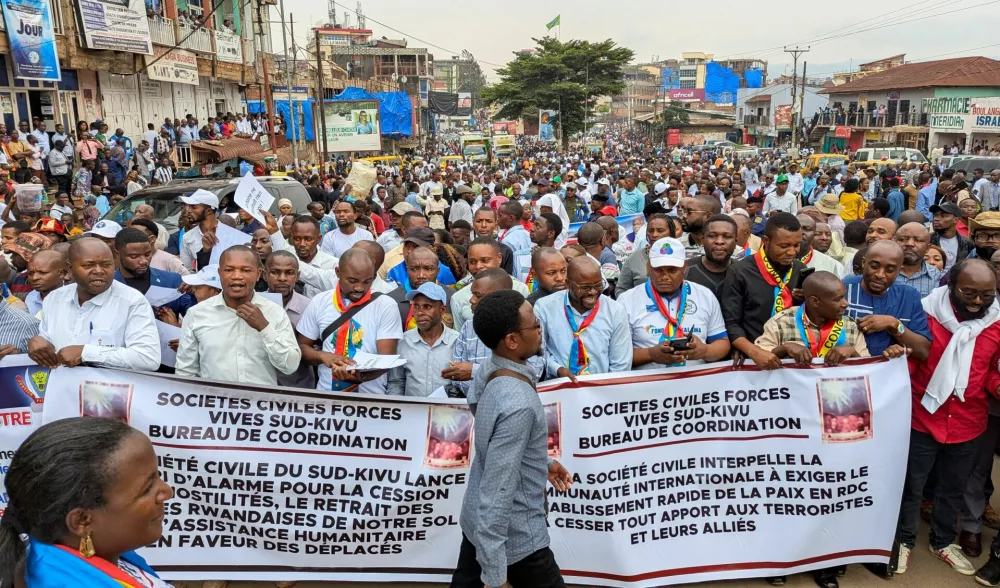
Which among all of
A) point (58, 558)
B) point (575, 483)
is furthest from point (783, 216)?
point (58, 558)

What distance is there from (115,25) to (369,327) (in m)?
20.3

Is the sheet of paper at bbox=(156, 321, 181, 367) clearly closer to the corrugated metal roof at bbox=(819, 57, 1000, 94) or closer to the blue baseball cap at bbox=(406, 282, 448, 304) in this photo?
the blue baseball cap at bbox=(406, 282, 448, 304)

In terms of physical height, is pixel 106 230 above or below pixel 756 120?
below

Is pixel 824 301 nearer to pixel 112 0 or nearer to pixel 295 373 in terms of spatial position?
pixel 295 373

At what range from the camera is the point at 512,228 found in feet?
28.3

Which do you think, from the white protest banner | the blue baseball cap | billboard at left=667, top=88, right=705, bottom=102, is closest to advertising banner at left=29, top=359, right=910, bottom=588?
the white protest banner

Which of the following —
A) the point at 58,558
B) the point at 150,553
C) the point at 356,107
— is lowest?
the point at 150,553

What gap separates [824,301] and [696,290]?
0.73 meters

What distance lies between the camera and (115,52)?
22.0 meters

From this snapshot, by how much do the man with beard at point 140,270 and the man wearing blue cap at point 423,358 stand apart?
5.44 ft

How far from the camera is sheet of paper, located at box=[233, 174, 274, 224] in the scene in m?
7.23

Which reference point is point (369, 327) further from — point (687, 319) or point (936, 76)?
point (936, 76)

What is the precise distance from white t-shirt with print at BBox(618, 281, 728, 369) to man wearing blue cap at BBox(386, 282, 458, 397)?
104 cm

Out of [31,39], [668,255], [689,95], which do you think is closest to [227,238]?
[668,255]
